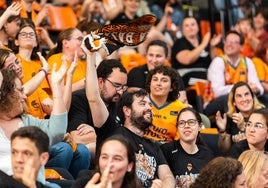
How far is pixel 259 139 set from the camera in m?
8.74

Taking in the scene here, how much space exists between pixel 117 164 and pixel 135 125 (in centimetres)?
174

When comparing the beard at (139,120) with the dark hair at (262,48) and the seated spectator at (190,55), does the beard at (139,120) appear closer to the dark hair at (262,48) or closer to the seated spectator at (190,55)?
the seated spectator at (190,55)

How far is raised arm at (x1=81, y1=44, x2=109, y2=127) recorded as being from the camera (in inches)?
296

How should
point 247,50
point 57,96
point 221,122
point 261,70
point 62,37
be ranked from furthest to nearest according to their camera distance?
point 247,50 → point 261,70 → point 221,122 → point 62,37 → point 57,96

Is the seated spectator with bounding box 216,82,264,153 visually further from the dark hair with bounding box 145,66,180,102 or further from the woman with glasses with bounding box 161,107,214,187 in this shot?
the woman with glasses with bounding box 161,107,214,187

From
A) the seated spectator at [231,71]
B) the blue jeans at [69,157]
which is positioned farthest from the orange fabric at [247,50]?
the blue jeans at [69,157]

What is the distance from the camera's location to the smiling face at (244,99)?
9.74 meters

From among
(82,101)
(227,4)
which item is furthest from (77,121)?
(227,4)

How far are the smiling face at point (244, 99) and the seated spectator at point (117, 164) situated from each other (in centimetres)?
351

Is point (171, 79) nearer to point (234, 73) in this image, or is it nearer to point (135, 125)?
point (135, 125)

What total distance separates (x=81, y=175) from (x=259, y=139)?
250cm

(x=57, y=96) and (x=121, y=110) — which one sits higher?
(x=57, y=96)

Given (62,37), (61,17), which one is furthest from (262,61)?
(62,37)

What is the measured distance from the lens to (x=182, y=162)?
839cm
